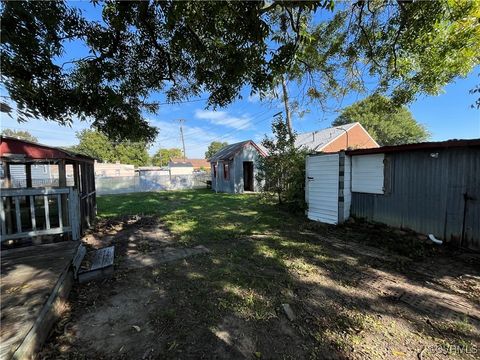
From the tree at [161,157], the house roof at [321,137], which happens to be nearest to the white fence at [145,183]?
the house roof at [321,137]

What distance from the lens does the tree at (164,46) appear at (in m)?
3.09

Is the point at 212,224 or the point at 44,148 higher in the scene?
the point at 44,148

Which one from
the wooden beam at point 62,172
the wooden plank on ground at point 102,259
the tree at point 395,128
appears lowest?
the wooden plank on ground at point 102,259

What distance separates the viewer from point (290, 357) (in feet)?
6.81

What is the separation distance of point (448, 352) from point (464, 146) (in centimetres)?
412

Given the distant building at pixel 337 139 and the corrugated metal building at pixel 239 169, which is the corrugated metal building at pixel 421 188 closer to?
the corrugated metal building at pixel 239 169

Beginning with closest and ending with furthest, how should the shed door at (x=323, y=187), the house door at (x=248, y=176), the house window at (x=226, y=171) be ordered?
the shed door at (x=323, y=187)
the house window at (x=226, y=171)
the house door at (x=248, y=176)

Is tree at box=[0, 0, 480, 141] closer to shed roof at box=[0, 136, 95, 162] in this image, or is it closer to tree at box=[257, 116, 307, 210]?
shed roof at box=[0, 136, 95, 162]

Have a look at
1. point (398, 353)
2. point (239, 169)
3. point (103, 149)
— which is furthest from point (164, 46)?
point (103, 149)

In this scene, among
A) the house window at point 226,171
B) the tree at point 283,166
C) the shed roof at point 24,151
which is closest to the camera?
the shed roof at point 24,151

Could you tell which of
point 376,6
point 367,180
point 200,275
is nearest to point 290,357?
point 200,275

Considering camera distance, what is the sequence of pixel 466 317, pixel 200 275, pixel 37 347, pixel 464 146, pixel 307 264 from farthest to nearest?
pixel 464 146 < pixel 307 264 < pixel 200 275 < pixel 466 317 < pixel 37 347

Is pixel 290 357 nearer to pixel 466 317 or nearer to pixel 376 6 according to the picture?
pixel 466 317

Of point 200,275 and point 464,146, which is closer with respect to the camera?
point 200,275
